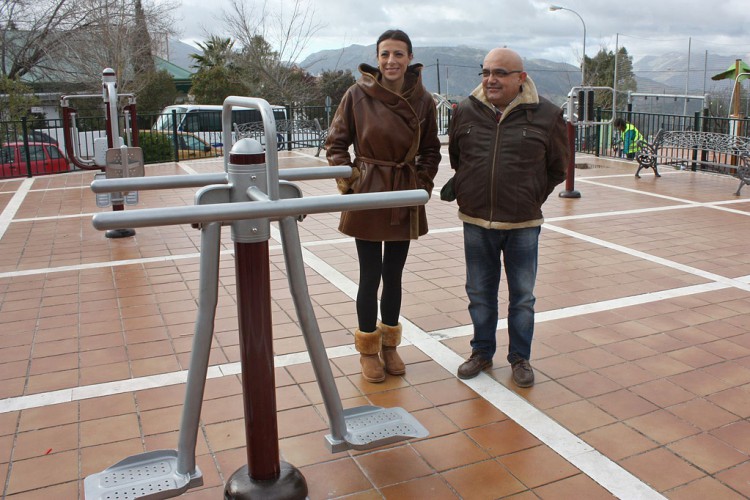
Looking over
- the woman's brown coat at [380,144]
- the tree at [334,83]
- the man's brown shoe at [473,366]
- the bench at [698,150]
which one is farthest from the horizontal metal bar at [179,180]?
the tree at [334,83]

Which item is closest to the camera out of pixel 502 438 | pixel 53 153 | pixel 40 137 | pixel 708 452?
pixel 708 452

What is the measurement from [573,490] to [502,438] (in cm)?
47

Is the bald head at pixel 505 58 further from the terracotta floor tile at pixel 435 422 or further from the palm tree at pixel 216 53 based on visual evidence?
the palm tree at pixel 216 53

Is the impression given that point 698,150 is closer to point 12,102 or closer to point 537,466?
point 537,466

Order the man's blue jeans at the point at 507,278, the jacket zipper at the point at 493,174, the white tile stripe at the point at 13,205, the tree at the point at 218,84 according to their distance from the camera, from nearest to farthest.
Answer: the jacket zipper at the point at 493,174 < the man's blue jeans at the point at 507,278 < the white tile stripe at the point at 13,205 < the tree at the point at 218,84

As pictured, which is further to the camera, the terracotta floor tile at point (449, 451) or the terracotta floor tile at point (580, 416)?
the terracotta floor tile at point (580, 416)

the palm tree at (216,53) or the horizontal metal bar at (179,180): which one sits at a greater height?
the palm tree at (216,53)

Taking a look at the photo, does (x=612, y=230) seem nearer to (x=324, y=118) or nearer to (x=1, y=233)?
(x=1, y=233)

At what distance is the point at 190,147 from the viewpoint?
1620 centimetres

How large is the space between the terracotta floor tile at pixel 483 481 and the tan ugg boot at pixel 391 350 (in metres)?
0.96

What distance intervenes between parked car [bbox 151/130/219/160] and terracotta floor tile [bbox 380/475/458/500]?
13282mm

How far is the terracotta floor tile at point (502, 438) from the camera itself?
3203mm

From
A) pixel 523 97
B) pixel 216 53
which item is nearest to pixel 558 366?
pixel 523 97

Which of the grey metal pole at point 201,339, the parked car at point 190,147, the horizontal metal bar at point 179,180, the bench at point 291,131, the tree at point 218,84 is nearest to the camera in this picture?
the grey metal pole at point 201,339
